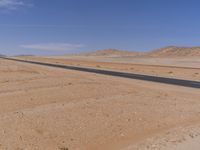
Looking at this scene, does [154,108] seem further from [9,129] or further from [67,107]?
[9,129]

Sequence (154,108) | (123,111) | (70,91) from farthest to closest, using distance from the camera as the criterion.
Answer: (70,91)
(154,108)
(123,111)

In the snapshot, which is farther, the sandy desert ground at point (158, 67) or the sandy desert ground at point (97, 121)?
the sandy desert ground at point (158, 67)

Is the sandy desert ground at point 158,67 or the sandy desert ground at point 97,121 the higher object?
the sandy desert ground at point 97,121

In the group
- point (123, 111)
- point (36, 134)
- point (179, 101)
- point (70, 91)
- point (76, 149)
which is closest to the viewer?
point (76, 149)

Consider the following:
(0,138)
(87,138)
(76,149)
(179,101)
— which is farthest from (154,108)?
(0,138)

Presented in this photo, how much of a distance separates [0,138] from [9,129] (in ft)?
2.37

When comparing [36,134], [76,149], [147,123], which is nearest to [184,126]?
[147,123]

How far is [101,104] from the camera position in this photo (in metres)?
14.0

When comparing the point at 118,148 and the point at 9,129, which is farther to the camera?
the point at 9,129

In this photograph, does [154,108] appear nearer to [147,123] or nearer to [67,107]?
[147,123]

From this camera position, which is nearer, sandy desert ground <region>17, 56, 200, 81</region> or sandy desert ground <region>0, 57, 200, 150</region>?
sandy desert ground <region>0, 57, 200, 150</region>

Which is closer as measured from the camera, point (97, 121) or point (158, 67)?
point (97, 121)

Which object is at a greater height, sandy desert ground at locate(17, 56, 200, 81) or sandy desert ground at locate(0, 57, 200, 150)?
sandy desert ground at locate(0, 57, 200, 150)

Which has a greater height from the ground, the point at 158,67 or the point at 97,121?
the point at 97,121
